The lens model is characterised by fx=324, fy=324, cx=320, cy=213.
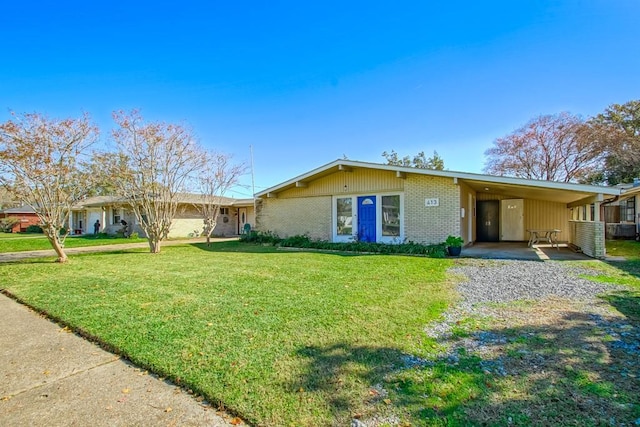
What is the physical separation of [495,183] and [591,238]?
3.02m

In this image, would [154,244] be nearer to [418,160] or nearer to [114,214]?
[114,214]

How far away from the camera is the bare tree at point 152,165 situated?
11.3 metres

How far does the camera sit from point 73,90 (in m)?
10.8

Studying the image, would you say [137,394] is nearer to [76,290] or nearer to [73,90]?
[76,290]

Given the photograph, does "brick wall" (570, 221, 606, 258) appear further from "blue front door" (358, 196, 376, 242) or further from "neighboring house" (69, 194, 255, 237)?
"neighboring house" (69, 194, 255, 237)

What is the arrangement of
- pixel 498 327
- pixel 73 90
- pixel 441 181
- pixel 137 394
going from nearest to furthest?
pixel 137 394, pixel 498 327, pixel 73 90, pixel 441 181

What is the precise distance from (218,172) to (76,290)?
996 cm

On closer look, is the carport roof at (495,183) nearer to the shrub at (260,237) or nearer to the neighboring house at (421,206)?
the neighboring house at (421,206)

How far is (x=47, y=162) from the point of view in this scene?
8727 millimetres

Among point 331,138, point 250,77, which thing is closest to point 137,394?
point 250,77

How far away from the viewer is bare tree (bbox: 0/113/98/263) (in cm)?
841

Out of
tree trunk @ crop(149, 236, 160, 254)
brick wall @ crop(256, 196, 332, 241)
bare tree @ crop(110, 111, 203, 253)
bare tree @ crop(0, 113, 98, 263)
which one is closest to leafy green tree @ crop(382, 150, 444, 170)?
brick wall @ crop(256, 196, 332, 241)

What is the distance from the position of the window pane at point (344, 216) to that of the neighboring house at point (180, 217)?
9629mm

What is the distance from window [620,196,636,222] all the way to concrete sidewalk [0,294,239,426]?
2063 centimetres
